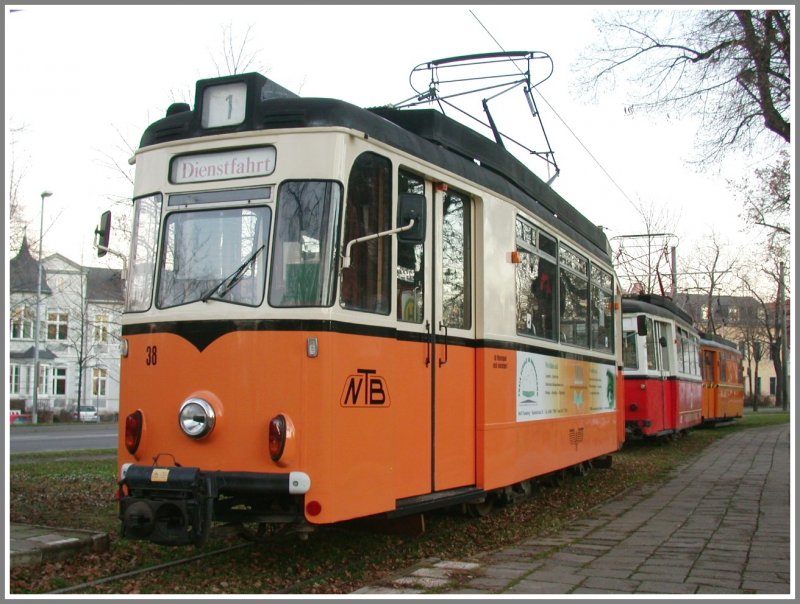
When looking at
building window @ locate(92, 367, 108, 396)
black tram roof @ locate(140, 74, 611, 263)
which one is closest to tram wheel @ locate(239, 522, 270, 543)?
black tram roof @ locate(140, 74, 611, 263)

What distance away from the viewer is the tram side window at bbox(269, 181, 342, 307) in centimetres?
622

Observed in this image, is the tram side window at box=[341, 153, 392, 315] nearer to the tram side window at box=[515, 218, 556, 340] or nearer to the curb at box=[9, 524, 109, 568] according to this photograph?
the tram side window at box=[515, 218, 556, 340]

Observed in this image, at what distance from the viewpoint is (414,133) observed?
25.1ft

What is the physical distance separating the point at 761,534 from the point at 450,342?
3.68 meters

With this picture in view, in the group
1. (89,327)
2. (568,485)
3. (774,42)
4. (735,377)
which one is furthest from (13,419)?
(774,42)

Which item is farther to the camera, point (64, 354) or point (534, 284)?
point (64, 354)

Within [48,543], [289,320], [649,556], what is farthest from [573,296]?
[48,543]

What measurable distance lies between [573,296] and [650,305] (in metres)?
10.0

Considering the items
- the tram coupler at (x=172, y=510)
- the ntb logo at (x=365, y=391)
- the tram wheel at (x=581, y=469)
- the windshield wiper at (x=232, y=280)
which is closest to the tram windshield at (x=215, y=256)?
the windshield wiper at (x=232, y=280)

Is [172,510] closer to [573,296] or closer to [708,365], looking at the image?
[573,296]

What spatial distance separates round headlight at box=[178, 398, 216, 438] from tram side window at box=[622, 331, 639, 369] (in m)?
15.0

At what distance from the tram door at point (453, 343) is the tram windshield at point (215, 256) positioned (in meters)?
1.62

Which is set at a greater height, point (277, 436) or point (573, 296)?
point (573, 296)

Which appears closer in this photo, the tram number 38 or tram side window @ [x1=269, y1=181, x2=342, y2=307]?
tram side window @ [x1=269, y1=181, x2=342, y2=307]
